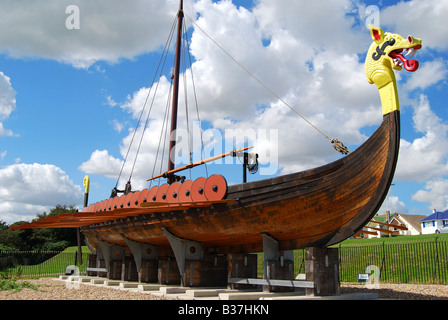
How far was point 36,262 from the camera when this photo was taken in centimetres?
2947

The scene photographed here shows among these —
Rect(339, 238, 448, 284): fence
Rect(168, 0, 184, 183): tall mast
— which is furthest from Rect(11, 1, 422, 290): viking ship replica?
Rect(339, 238, 448, 284): fence

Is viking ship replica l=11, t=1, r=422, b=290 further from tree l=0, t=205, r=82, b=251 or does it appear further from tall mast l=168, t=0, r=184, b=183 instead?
tree l=0, t=205, r=82, b=251

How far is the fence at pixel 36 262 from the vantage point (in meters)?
24.2

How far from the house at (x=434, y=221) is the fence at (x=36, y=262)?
32.9 m

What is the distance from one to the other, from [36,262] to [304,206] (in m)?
27.3

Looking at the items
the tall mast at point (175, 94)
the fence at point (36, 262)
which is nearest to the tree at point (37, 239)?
the fence at point (36, 262)

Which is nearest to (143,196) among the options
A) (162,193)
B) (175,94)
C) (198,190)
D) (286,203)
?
(162,193)

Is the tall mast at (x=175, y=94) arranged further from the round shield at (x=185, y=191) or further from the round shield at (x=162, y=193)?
the round shield at (x=185, y=191)

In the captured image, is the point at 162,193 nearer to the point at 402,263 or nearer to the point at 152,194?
the point at 152,194

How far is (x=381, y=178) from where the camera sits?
7.75 metres
